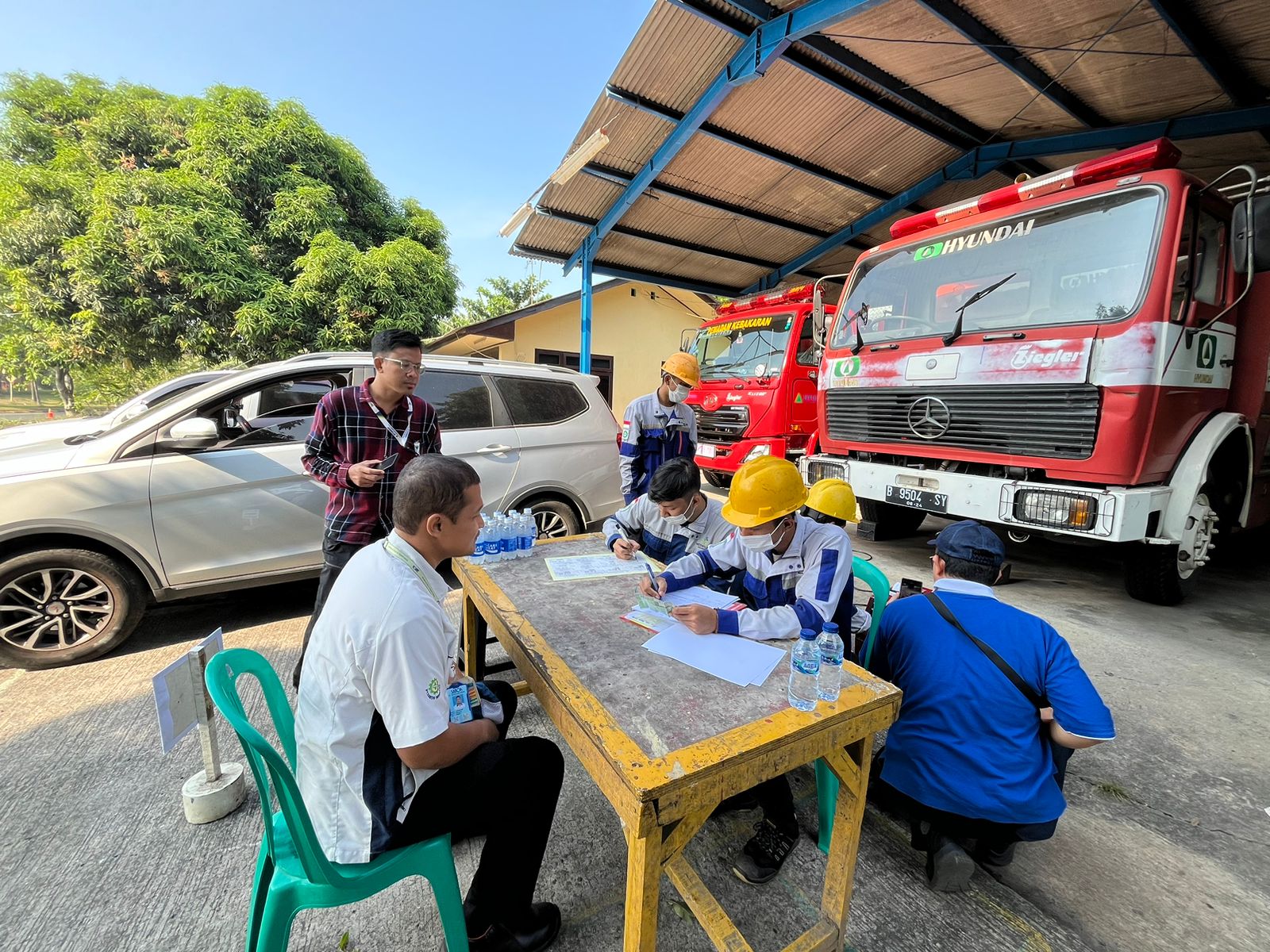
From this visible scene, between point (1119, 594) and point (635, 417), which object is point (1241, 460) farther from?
point (635, 417)

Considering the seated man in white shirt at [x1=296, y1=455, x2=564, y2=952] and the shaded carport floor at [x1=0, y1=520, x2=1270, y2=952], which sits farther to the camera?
the shaded carport floor at [x1=0, y1=520, x2=1270, y2=952]

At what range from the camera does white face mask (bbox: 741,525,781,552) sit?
79.3 inches

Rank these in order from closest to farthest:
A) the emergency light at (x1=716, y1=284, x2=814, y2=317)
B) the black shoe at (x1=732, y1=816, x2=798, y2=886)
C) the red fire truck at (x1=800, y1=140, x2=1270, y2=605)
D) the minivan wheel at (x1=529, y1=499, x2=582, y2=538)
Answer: the black shoe at (x1=732, y1=816, x2=798, y2=886), the red fire truck at (x1=800, y1=140, x2=1270, y2=605), the minivan wheel at (x1=529, y1=499, x2=582, y2=538), the emergency light at (x1=716, y1=284, x2=814, y2=317)

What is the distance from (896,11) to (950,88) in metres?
1.78

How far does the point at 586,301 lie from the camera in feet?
33.1

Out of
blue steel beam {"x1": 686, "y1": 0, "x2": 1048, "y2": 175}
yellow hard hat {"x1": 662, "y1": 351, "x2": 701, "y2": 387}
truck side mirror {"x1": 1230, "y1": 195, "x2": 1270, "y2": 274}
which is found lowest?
yellow hard hat {"x1": 662, "y1": 351, "x2": 701, "y2": 387}

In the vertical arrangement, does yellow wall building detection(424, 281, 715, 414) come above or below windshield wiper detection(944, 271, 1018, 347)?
above

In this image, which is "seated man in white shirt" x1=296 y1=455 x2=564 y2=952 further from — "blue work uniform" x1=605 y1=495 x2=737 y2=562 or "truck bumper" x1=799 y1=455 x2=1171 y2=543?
"truck bumper" x1=799 y1=455 x2=1171 y2=543

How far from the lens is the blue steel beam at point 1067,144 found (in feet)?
18.2

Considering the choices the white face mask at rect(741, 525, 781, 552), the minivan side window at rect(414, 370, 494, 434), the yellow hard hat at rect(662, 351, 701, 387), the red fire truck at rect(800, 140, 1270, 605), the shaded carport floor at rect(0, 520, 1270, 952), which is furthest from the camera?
the minivan side window at rect(414, 370, 494, 434)

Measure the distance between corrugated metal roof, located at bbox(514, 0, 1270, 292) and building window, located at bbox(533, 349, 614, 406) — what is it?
143 inches

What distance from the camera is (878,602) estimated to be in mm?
2127

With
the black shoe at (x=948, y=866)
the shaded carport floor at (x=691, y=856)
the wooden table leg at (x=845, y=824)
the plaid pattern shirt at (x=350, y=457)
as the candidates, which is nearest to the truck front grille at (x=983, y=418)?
the shaded carport floor at (x=691, y=856)

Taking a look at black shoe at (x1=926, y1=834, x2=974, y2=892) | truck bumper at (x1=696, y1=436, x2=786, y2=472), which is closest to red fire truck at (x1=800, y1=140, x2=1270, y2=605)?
truck bumper at (x1=696, y1=436, x2=786, y2=472)
